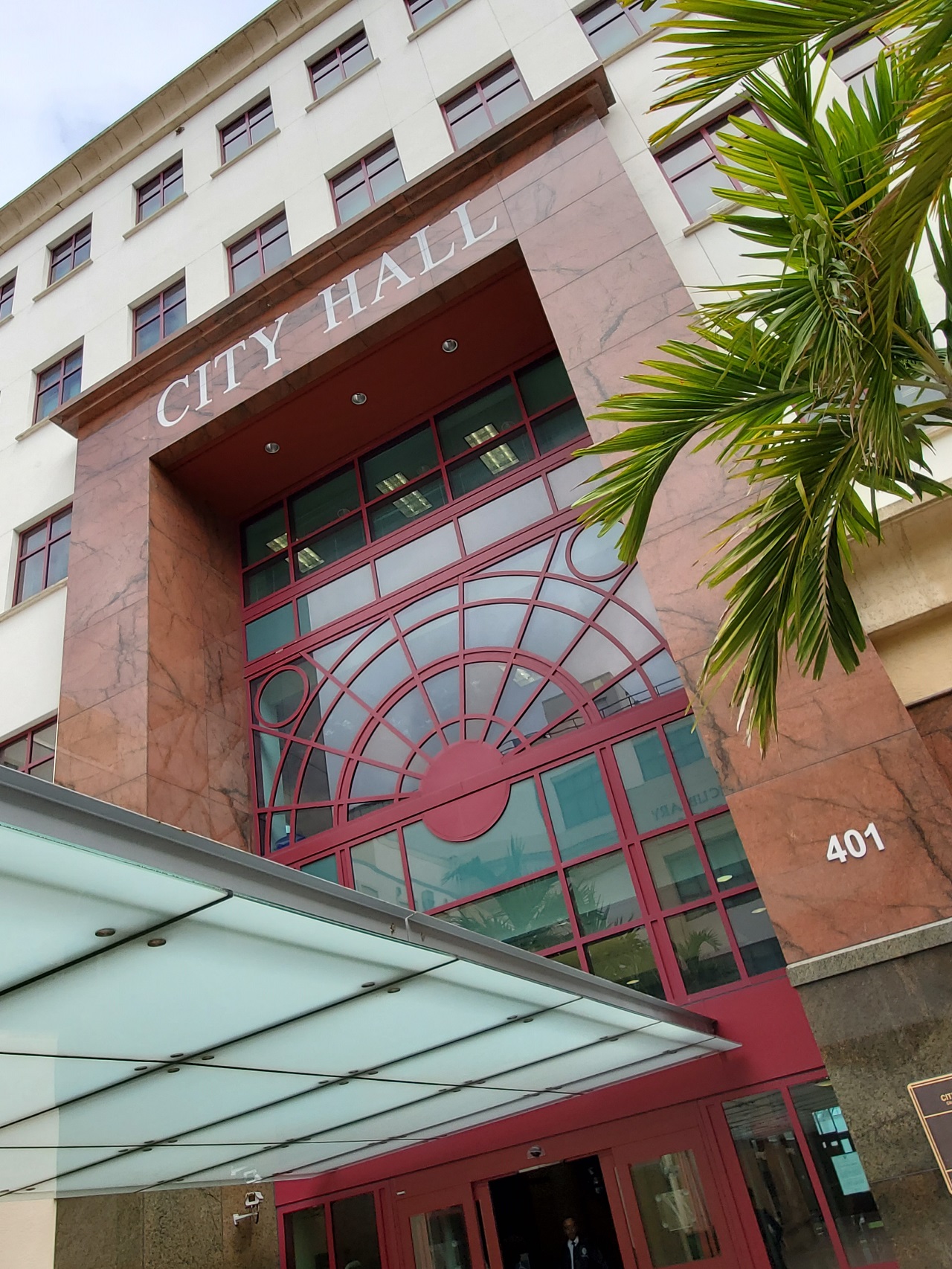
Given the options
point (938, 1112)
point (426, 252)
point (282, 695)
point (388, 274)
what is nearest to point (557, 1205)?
point (282, 695)

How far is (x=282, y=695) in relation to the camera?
1320 centimetres

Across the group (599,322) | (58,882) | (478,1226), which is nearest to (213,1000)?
(58,882)

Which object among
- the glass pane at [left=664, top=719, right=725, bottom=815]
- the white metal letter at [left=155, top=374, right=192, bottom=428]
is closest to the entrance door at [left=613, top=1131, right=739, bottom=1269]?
the glass pane at [left=664, top=719, right=725, bottom=815]

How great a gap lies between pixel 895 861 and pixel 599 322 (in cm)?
667

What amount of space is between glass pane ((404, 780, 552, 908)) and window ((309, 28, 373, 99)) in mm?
12742

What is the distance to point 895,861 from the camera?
723cm

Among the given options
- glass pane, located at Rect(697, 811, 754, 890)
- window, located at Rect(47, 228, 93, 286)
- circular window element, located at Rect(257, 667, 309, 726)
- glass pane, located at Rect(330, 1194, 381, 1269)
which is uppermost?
window, located at Rect(47, 228, 93, 286)

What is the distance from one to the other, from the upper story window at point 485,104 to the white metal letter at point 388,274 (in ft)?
8.54

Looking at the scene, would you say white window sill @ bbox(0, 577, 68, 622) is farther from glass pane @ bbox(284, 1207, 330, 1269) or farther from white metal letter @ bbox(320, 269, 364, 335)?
glass pane @ bbox(284, 1207, 330, 1269)

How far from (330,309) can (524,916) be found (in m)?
8.40

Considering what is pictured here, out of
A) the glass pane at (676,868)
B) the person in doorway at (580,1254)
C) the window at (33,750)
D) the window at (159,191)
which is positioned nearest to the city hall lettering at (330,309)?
the window at (33,750)

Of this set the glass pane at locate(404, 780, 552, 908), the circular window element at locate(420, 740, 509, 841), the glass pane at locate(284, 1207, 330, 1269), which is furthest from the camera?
the circular window element at locate(420, 740, 509, 841)

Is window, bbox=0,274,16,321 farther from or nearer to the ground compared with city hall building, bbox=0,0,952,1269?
farther from the ground

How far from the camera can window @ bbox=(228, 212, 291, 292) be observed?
1557 cm
